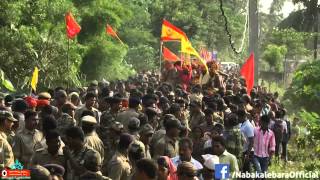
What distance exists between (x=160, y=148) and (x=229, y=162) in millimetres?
887

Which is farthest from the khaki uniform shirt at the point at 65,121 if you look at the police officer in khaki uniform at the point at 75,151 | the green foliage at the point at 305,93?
the green foliage at the point at 305,93

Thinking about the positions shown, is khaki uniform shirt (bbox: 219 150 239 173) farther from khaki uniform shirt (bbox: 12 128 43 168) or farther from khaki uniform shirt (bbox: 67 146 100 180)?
khaki uniform shirt (bbox: 12 128 43 168)

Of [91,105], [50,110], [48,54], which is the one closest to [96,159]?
[50,110]

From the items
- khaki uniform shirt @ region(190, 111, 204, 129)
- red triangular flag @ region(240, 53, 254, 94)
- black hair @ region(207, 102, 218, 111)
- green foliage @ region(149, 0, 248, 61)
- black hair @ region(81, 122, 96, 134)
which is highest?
green foliage @ region(149, 0, 248, 61)

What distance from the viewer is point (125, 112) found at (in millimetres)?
9508

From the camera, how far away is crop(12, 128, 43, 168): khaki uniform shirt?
767cm

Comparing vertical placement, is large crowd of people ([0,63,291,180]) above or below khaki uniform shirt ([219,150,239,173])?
above

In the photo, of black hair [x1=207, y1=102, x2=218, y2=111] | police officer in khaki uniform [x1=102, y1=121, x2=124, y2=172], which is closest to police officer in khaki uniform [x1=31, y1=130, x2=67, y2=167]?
police officer in khaki uniform [x1=102, y1=121, x2=124, y2=172]

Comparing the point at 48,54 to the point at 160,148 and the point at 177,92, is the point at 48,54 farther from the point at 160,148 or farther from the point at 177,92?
the point at 160,148

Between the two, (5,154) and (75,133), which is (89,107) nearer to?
(5,154)

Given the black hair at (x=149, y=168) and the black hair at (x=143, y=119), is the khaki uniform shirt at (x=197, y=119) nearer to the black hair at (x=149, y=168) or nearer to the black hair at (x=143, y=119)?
the black hair at (x=143, y=119)

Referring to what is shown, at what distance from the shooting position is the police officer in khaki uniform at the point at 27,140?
7.68 metres

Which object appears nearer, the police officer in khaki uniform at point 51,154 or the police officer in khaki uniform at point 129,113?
the police officer in khaki uniform at point 51,154

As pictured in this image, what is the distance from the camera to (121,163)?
22.3 feet
